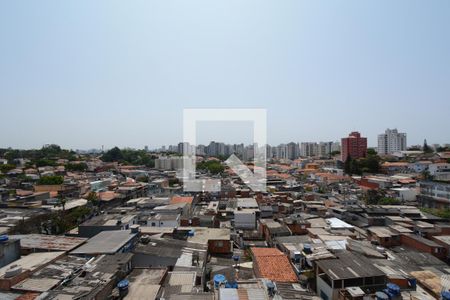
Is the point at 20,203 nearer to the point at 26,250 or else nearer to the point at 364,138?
the point at 26,250

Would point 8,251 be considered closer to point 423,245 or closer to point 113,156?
point 423,245

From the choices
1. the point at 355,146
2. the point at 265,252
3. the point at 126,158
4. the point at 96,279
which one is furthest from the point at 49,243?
the point at 126,158

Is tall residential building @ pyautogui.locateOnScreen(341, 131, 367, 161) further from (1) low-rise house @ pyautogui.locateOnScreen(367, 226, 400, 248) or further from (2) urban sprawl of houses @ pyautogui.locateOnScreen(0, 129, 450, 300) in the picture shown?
(1) low-rise house @ pyautogui.locateOnScreen(367, 226, 400, 248)

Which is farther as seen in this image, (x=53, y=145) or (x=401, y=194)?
(x=53, y=145)

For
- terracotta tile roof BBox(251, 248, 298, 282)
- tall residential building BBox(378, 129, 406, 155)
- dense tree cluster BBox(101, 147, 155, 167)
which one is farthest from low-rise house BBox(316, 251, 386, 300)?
tall residential building BBox(378, 129, 406, 155)

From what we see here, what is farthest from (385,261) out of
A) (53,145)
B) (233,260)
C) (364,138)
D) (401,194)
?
(53,145)

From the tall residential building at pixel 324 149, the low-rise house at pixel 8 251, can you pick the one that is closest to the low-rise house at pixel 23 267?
the low-rise house at pixel 8 251
